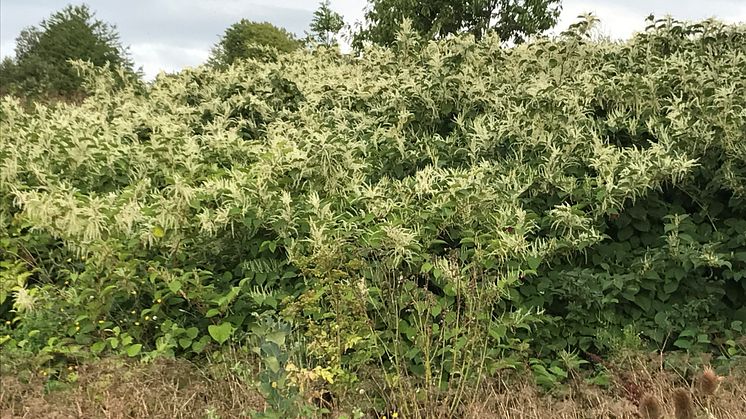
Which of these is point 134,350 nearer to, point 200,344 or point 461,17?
point 200,344

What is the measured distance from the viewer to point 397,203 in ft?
10.3

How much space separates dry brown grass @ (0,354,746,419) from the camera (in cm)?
234

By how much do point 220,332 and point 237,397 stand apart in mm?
346

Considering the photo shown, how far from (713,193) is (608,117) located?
2.41 feet

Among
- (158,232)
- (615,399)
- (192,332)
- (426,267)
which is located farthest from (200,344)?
(615,399)

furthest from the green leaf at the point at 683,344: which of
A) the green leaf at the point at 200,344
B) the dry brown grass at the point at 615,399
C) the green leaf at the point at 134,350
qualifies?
the green leaf at the point at 134,350

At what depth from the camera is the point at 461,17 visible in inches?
502

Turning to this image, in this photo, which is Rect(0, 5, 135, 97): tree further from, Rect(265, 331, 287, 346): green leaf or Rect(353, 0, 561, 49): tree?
Rect(265, 331, 287, 346): green leaf

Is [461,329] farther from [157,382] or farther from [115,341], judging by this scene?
[115,341]

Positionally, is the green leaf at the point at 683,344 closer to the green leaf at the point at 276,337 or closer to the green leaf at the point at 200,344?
the green leaf at the point at 276,337

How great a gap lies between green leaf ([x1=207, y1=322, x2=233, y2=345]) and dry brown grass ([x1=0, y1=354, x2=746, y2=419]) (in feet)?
0.48

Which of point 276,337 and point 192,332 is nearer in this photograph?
point 276,337

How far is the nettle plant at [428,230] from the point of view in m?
2.65

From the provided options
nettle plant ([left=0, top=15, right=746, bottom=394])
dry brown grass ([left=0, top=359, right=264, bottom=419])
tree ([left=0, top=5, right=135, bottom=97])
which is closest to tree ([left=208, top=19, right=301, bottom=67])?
tree ([left=0, top=5, right=135, bottom=97])
